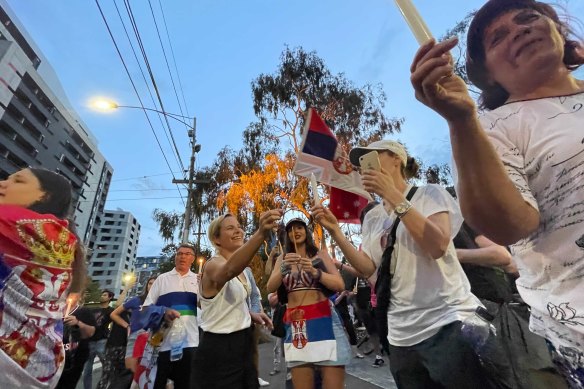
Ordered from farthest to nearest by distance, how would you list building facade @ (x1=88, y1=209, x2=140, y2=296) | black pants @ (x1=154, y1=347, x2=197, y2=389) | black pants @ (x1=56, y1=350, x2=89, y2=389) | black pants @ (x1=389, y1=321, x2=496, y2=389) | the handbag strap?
building facade @ (x1=88, y1=209, x2=140, y2=296) → black pants @ (x1=56, y1=350, x2=89, y2=389) → black pants @ (x1=154, y1=347, x2=197, y2=389) → the handbag strap → black pants @ (x1=389, y1=321, x2=496, y2=389)

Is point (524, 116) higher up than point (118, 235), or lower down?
→ lower down

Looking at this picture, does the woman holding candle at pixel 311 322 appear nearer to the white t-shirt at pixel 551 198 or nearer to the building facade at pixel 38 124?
the white t-shirt at pixel 551 198

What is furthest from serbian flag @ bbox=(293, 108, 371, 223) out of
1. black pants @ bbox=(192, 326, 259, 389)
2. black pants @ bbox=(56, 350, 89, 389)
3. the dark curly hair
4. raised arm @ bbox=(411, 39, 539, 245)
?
black pants @ bbox=(56, 350, 89, 389)

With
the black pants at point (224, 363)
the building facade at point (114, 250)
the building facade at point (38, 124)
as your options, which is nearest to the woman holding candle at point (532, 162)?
the black pants at point (224, 363)

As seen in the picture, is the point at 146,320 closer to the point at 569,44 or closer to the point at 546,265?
the point at 546,265

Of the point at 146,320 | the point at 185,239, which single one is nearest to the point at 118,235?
the point at 185,239

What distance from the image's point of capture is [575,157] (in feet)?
2.46

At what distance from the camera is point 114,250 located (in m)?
101

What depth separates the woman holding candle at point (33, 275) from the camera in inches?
54.6

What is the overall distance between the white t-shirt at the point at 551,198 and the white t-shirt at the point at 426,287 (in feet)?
2.12

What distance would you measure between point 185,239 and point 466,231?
39.5ft

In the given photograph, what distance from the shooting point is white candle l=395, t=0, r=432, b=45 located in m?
0.69

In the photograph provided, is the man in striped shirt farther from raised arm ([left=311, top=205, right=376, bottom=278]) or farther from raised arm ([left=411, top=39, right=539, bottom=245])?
raised arm ([left=411, top=39, right=539, bottom=245])

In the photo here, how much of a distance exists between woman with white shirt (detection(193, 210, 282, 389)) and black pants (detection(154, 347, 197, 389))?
4.36 feet
